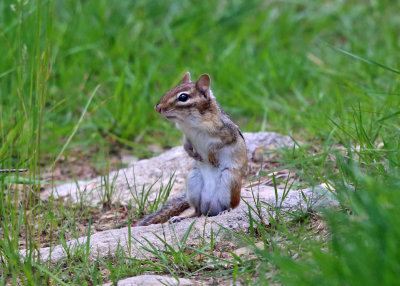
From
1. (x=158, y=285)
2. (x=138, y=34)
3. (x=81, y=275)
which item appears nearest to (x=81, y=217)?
(x=81, y=275)

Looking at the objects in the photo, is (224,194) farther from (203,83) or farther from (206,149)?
(203,83)

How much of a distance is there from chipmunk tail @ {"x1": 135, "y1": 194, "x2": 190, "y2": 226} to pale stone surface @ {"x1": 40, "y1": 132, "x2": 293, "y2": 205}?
352 millimetres

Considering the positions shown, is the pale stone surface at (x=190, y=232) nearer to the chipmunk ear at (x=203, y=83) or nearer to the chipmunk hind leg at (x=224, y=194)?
the chipmunk hind leg at (x=224, y=194)

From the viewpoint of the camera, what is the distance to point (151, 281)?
2.91 metres

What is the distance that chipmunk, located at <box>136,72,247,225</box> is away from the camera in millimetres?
3918

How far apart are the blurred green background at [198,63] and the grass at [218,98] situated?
0.02m

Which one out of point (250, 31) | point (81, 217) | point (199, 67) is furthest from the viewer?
point (250, 31)

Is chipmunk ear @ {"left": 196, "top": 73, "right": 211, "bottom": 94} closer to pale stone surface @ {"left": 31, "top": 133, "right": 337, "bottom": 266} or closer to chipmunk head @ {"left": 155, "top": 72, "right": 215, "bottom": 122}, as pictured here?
chipmunk head @ {"left": 155, "top": 72, "right": 215, "bottom": 122}

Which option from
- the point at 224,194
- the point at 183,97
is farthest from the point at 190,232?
the point at 183,97

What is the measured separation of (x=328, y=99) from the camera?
589cm

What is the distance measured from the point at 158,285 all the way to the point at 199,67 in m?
4.36

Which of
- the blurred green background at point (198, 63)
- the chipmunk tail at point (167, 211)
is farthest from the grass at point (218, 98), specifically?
the chipmunk tail at point (167, 211)

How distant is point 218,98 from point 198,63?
78 centimetres

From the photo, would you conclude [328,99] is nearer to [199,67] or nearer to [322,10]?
[199,67]
